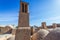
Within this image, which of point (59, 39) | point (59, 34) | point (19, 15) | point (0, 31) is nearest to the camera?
point (59, 39)

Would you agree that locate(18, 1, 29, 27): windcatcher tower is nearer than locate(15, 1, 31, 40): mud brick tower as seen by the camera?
No

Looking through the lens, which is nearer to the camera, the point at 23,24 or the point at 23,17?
the point at 23,24

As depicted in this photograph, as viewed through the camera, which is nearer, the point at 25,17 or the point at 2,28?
the point at 25,17

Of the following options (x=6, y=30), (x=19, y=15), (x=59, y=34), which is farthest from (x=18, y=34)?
(x=6, y=30)

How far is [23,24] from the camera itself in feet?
37.9

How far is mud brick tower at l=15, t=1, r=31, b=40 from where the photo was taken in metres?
9.52

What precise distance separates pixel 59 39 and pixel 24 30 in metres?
6.52

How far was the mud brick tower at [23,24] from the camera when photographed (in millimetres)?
9516

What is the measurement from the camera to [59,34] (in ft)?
11.9

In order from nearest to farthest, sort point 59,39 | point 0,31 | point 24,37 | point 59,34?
point 59,39
point 59,34
point 24,37
point 0,31

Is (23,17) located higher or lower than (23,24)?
higher

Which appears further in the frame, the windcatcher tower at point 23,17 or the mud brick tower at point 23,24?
the windcatcher tower at point 23,17

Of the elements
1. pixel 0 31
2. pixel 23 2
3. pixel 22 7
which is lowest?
pixel 0 31

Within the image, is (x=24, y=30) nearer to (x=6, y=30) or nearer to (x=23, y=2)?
(x=23, y=2)
